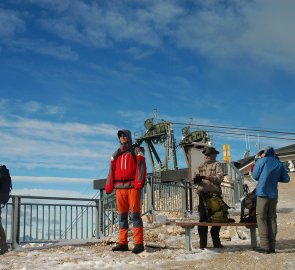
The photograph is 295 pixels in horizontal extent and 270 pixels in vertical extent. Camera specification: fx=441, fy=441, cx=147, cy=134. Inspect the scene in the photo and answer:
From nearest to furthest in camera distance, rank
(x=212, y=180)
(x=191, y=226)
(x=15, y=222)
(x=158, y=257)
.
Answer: (x=158, y=257) < (x=191, y=226) < (x=212, y=180) < (x=15, y=222)

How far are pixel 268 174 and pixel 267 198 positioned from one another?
0.40 meters

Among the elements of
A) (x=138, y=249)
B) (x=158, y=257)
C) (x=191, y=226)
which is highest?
(x=191, y=226)

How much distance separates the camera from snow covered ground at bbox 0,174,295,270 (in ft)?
21.4

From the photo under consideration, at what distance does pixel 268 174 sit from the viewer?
24.2 feet

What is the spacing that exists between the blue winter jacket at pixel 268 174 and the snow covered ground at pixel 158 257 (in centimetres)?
103

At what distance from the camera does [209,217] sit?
757 cm

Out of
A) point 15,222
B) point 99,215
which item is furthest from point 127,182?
point 99,215

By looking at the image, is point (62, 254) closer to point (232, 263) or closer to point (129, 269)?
point (129, 269)

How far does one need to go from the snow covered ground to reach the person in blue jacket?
0.25 metres

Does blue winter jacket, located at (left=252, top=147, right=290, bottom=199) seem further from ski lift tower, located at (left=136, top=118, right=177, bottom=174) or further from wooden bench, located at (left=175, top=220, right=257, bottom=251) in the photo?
ski lift tower, located at (left=136, top=118, right=177, bottom=174)

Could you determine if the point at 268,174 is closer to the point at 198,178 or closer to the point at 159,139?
the point at 198,178

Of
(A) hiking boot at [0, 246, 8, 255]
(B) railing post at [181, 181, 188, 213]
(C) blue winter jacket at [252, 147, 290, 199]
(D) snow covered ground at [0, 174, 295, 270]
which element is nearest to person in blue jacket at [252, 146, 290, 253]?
(C) blue winter jacket at [252, 147, 290, 199]

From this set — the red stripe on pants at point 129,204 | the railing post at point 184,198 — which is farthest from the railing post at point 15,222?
the railing post at point 184,198

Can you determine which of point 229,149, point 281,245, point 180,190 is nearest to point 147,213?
point 180,190
